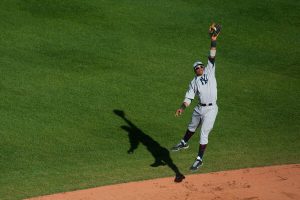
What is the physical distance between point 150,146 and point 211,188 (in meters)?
2.55

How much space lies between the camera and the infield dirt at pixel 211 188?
11.7 m

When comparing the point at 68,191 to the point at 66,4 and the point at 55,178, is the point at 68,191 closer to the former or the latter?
the point at 55,178

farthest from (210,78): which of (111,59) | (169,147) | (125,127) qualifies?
(111,59)

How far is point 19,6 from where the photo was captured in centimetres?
2125

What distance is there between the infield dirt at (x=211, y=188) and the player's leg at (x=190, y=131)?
1.10 meters

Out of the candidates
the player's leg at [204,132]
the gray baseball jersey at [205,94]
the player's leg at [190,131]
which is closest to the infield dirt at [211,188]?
the player's leg at [204,132]

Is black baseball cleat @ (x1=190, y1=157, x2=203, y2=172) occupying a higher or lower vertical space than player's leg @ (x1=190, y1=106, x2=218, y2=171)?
lower

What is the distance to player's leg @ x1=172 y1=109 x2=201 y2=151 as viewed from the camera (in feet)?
42.9

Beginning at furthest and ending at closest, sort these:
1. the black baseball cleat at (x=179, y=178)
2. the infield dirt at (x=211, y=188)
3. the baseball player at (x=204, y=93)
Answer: the baseball player at (x=204, y=93) < the black baseball cleat at (x=179, y=178) < the infield dirt at (x=211, y=188)

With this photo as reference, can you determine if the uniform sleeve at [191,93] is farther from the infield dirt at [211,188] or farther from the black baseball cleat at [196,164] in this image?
the infield dirt at [211,188]

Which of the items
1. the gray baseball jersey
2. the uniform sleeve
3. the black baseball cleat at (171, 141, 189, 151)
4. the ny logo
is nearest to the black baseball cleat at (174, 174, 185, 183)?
the gray baseball jersey

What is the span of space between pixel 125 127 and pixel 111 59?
3.82m

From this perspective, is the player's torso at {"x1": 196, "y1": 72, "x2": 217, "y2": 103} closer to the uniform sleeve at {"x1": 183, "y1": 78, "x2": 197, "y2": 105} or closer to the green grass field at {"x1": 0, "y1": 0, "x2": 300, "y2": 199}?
the uniform sleeve at {"x1": 183, "y1": 78, "x2": 197, "y2": 105}

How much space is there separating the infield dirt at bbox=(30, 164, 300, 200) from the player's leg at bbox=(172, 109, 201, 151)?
110 cm
